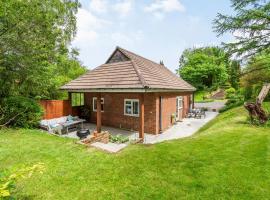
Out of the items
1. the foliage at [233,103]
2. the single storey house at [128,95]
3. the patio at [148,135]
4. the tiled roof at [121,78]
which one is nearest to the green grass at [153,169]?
the patio at [148,135]

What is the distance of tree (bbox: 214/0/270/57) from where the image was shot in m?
10.9

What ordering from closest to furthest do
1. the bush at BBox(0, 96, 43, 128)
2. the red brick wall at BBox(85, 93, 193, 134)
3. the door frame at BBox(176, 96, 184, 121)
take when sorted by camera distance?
1. the bush at BBox(0, 96, 43, 128)
2. the red brick wall at BBox(85, 93, 193, 134)
3. the door frame at BBox(176, 96, 184, 121)

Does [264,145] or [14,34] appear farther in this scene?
[14,34]

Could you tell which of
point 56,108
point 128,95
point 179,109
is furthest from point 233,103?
point 56,108

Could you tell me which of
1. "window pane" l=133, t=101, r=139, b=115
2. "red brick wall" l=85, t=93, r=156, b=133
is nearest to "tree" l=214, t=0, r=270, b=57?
"red brick wall" l=85, t=93, r=156, b=133

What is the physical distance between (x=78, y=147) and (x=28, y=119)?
6005 millimetres

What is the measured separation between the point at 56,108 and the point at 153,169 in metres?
10.8

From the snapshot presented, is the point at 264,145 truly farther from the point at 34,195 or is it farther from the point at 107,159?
the point at 34,195

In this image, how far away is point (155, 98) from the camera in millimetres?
11781

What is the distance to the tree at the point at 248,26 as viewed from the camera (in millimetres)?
10859

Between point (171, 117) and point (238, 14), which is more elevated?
point (238, 14)

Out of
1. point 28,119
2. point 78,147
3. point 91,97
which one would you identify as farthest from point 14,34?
point 78,147

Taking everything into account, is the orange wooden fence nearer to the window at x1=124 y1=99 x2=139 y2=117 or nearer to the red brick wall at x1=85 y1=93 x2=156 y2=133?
the red brick wall at x1=85 y1=93 x2=156 y2=133

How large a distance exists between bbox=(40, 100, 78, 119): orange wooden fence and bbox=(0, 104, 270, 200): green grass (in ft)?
15.5
